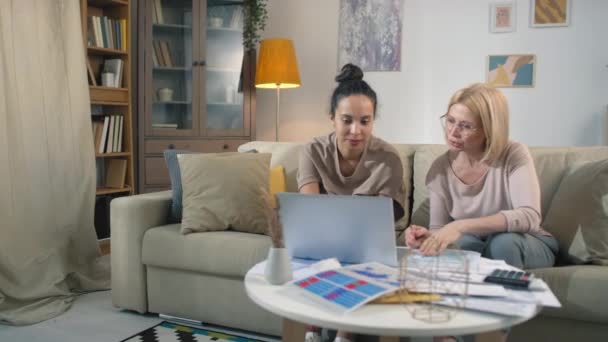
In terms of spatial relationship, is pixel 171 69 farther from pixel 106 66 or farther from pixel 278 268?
pixel 278 268

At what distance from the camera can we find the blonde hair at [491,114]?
5.56 ft

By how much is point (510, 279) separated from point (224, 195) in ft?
4.43

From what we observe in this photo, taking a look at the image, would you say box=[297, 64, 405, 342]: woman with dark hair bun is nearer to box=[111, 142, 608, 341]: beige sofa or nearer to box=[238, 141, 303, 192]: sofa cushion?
box=[111, 142, 608, 341]: beige sofa

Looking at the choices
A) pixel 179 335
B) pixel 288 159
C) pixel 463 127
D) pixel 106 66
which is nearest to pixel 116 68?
pixel 106 66

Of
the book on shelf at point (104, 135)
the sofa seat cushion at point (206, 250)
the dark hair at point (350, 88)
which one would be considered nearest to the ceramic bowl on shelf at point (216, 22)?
the book on shelf at point (104, 135)

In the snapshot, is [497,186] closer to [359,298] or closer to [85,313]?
[359,298]

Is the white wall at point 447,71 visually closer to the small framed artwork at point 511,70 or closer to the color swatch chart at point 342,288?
the small framed artwork at point 511,70

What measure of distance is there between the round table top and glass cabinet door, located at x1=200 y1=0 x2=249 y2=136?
2.91 metres

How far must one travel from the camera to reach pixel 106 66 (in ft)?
11.4

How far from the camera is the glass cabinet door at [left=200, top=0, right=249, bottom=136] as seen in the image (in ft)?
12.8

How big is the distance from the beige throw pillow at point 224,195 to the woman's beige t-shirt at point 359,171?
425 millimetres

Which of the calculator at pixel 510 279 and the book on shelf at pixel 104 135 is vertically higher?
the book on shelf at pixel 104 135

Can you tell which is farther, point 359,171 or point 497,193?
point 359,171

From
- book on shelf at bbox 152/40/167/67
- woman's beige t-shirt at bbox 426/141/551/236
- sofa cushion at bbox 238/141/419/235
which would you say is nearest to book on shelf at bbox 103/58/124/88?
book on shelf at bbox 152/40/167/67
